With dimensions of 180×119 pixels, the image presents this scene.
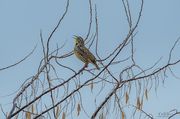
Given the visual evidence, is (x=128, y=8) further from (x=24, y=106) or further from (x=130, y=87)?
(x=24, y=106)

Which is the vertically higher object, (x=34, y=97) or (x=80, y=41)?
(x=80, y=41)

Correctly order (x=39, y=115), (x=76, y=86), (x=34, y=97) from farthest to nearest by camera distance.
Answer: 1. (x=76, y=86)
2. (x=34, y=97)
3. (x=39, y=115)

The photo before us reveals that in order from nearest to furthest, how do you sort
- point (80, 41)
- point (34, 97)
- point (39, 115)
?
point (39, 115)
point (34, 97)
point (80, 41)

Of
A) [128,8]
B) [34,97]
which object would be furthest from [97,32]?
[34,97]

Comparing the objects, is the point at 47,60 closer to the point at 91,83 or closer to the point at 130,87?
the point at 91,83

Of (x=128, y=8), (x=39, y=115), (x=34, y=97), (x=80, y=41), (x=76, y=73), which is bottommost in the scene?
(x=39, y=115)

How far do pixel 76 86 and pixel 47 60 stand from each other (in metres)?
0.25

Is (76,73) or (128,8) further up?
(128,8)

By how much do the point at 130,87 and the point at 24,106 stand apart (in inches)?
30.0

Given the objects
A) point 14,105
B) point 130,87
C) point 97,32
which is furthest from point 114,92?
point 14,105

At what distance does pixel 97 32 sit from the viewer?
127 inches

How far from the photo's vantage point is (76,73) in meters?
3.36

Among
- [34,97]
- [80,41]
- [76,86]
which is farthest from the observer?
[80,41]

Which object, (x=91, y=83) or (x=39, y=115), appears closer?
(x=39, y=115)
